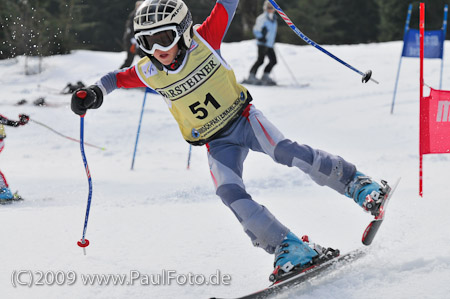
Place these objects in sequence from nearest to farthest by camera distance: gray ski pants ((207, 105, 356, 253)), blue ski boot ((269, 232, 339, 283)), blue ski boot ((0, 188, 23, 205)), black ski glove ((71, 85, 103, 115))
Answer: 1. blue ski boot ((269, 232, 339, 283))
2. gray ski pants ((207, 105, 356, 253))
3. black ski glove ((71, 85, 103, 115))
4. blue ski boot ((0, 188, 23, 205))

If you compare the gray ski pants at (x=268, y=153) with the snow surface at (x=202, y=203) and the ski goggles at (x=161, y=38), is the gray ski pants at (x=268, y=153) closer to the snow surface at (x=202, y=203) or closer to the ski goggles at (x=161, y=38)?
the snow surface at (x=202, y=203)

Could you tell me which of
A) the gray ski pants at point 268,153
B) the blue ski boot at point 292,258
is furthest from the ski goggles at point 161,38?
the blue ski boot at point 292,258

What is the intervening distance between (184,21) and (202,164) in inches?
187

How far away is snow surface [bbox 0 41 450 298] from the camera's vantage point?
10.3 feet

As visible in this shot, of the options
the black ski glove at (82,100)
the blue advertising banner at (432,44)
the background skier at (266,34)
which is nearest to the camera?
the black ski glove at (82,100)

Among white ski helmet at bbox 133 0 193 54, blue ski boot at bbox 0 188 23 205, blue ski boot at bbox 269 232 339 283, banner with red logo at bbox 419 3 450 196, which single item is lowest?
blue ski boot at bbox 0 188 23 205

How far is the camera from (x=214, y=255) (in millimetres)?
3574

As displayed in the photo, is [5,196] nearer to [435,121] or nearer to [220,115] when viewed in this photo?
[220,115]

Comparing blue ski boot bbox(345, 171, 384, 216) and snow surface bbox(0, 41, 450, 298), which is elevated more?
blue ski boot bbox(345, 171, 384, 216)

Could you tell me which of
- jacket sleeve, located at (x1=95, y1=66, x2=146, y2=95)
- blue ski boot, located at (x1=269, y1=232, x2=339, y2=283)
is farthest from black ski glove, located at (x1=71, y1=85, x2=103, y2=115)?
blue ski boot, located at (x1=269, y1=232, x2=339, y2=283)

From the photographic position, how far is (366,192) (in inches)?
125

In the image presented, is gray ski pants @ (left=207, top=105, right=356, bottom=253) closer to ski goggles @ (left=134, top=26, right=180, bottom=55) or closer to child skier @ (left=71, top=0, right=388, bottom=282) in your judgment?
child skier @ (left=71, top=0, right=388, bottom=282)

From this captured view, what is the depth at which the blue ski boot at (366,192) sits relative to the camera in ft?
10.3

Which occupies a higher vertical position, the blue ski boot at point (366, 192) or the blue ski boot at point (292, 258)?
the blue ski boot at point (366, 192)
